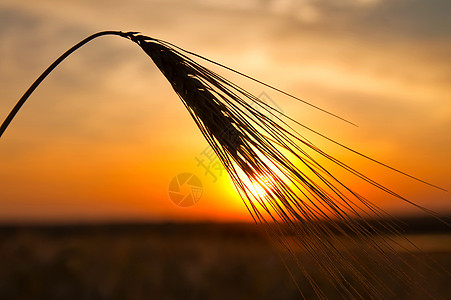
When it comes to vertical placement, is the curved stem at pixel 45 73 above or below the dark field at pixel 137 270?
above

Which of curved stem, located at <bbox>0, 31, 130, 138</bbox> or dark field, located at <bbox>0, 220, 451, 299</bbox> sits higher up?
curved stem, located at <bbox>0, 31, 130, 138</bbox>

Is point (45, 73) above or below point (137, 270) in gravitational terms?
above

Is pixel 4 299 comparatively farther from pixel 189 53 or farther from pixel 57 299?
pixel 189 53

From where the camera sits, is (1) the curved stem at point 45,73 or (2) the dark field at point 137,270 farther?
(2) the dark field at point 137,270

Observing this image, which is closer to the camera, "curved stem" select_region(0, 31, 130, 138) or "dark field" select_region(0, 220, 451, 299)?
"curved stem" select_region(0, 31, 130, 138)

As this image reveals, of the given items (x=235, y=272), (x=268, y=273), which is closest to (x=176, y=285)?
(x=235, y=272)

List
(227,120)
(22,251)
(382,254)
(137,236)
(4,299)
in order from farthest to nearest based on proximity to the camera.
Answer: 1. (137,236)
2. (22,251)
3. (4,299)
4. (227,120)
5. (382,254)

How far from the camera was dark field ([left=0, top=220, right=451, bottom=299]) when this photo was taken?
4.27m

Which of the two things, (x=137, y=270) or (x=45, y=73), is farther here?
(x=137, y=270)

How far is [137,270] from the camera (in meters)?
4.54

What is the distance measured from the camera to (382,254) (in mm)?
907

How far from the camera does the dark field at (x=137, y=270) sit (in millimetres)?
4266

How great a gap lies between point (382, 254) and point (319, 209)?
15 centimetres

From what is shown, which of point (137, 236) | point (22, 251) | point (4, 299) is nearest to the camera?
point (4, 299)
